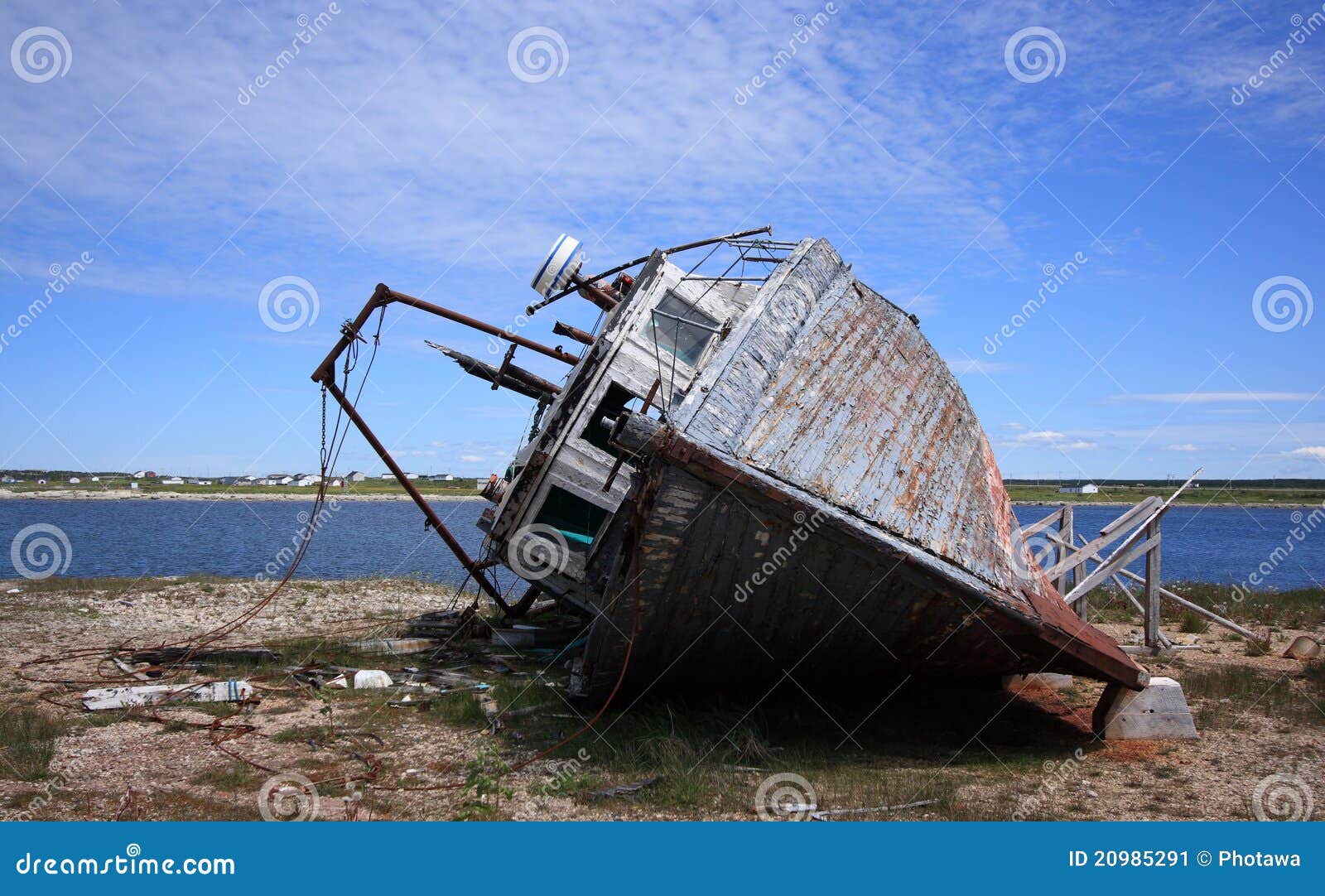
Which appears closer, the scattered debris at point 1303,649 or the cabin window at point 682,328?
the cabin window at point 682,328

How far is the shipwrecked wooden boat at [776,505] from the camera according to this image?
7727 millimetres

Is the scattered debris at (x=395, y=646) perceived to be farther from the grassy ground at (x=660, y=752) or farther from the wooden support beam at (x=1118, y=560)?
the wooden support beam at (x=1118, y=560)

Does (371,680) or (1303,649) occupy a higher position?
(1303,649)

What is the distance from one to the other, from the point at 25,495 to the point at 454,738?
148835 millimetres

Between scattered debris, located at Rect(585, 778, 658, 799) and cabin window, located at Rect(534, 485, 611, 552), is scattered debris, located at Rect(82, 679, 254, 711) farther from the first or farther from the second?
scattered debris, located at Rect(585, 778, 658, 799)

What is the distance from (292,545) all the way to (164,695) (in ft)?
120

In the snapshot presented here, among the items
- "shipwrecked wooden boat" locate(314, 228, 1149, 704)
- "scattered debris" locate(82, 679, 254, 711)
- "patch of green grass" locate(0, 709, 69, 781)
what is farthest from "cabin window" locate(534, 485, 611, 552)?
"patch of green grass" locate(0, 709, 69, 781)

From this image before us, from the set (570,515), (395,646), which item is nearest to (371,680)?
→ (395,646)

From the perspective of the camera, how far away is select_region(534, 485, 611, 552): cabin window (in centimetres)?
1036

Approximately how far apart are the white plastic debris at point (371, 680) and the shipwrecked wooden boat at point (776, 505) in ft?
6.47

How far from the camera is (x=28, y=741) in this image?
7910 mm

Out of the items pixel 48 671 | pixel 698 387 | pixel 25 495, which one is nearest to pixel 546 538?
pixel 698 387

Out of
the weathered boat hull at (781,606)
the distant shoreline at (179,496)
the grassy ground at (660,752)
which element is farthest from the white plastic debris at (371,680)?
the distant shoreline at (179,496)

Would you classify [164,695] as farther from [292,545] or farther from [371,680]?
[292,545]
